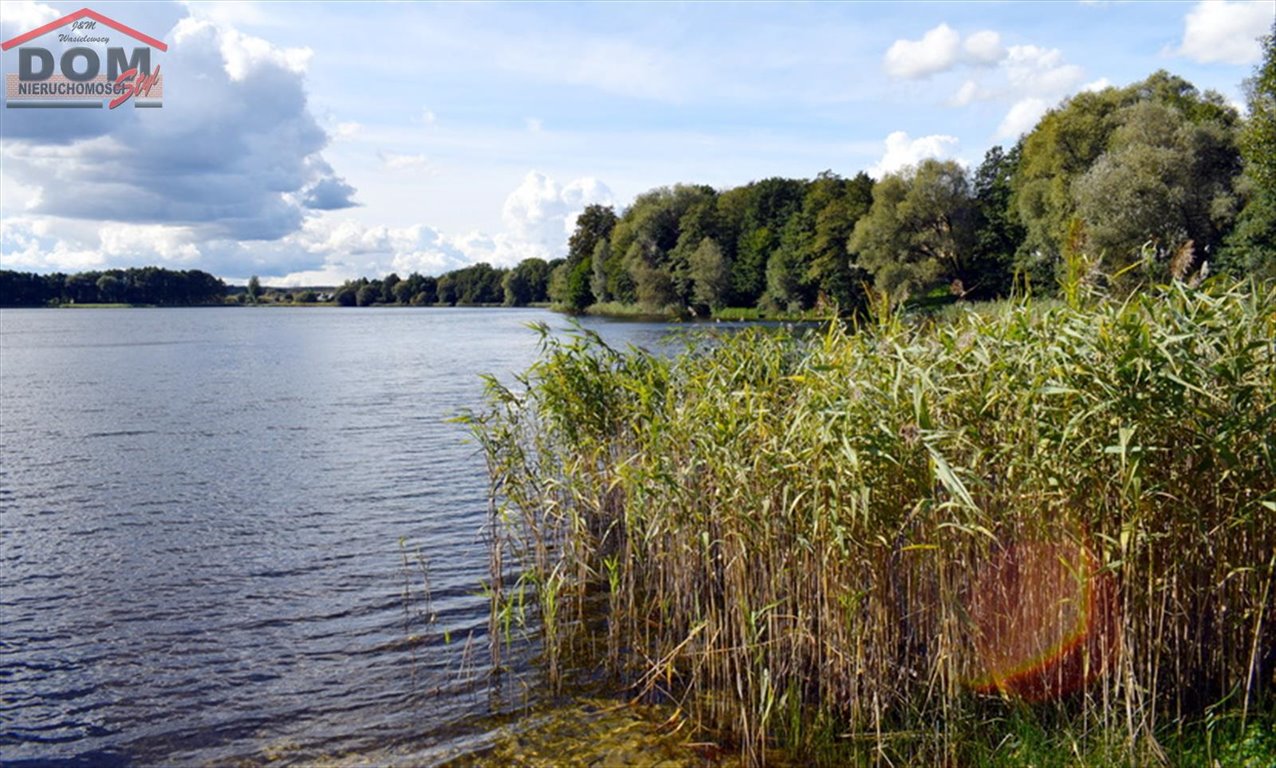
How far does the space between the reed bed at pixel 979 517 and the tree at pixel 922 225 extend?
62334 mm

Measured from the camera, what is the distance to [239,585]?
13219mm

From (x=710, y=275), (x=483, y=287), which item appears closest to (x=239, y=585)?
(x=710, y=275)

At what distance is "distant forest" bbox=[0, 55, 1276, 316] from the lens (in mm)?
40844

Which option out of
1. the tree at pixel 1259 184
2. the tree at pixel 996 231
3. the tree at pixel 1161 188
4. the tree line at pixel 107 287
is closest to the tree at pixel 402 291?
the tree line at pixel 107 287

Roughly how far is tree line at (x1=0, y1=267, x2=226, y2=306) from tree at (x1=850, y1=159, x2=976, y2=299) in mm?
142307

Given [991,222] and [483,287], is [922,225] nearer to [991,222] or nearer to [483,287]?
[991,222]

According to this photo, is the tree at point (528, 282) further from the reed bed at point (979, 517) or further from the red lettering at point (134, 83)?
the reed bed at point (979, 517)

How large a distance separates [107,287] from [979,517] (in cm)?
18307

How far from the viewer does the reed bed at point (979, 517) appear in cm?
623

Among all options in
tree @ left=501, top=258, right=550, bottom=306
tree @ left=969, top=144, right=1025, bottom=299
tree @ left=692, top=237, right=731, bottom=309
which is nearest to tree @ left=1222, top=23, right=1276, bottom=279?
tree @ left=969, top=144, right=1025, bottom=299

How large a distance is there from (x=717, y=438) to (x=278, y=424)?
23.0 metres

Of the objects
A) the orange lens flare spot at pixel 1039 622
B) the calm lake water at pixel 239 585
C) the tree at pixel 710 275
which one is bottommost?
the calm lake water at pixel 239 585

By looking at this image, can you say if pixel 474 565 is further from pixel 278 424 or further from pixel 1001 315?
pixel 278 424

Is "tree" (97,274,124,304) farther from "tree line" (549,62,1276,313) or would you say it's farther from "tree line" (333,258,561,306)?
"tree line" (549,62,1276,313)
